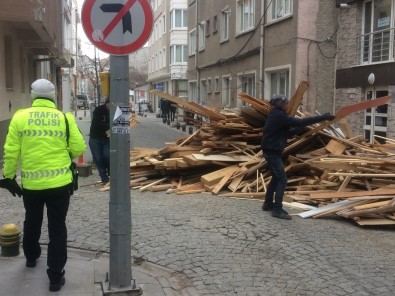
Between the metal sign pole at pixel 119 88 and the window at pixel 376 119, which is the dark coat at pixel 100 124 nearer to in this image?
the metal sign pole at pixel 119 88

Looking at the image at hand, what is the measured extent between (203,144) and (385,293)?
5.31 metres

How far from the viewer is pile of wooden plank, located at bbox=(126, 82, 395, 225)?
22.6 ft

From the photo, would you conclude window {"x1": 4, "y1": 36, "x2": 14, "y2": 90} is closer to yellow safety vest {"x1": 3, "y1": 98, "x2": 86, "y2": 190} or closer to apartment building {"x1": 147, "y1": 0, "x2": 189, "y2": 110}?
yellow safety vest {"x1": 3, "y1": 98, "x2": 86, "y2": 190}

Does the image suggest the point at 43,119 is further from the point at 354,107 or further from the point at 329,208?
the point at 354,107

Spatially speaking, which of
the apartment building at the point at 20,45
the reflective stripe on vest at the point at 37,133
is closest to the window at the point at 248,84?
the apartment building at the point at 20,45

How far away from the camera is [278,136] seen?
6.80 metres

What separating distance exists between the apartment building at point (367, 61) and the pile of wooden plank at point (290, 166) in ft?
16.3

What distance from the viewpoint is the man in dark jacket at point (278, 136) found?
263 inches

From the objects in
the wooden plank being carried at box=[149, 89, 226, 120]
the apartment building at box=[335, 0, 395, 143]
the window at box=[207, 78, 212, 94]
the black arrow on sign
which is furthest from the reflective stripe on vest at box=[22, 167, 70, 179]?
the window at box=[207, 78, 212, 94]

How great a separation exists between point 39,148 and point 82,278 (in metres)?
1.27

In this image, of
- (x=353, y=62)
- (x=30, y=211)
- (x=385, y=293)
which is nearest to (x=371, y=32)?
(x=353, y=62)

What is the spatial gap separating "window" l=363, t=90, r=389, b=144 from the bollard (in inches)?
436

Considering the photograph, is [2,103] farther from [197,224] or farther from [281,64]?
[281,64]

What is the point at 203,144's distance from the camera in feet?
30.6
